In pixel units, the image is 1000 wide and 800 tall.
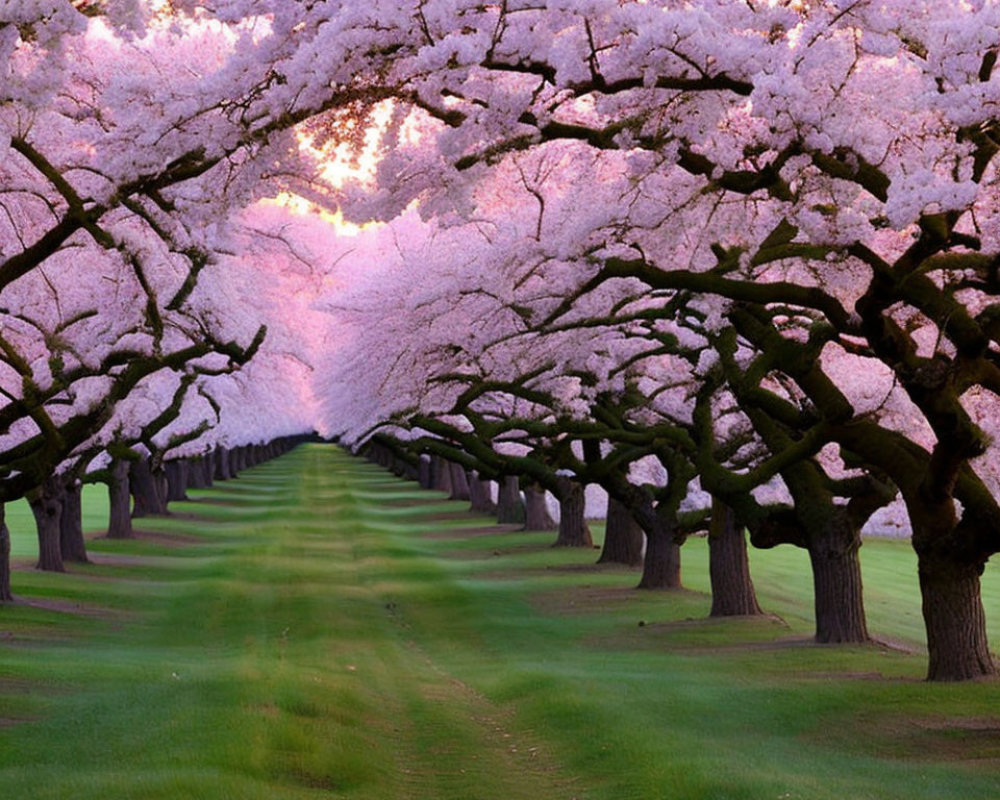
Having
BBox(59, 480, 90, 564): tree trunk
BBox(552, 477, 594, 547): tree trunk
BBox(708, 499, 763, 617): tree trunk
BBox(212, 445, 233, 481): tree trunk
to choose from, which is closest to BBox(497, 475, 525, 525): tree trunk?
BBox(552, 477, 594, 547): tree trunk

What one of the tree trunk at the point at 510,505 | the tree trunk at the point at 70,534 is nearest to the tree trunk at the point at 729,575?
the tree trunk at the point at 70,534

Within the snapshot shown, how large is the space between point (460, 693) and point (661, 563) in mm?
15354

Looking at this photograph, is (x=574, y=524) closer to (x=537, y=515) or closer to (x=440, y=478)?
(x=537, y=515)

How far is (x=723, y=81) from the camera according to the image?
1253 centimetres

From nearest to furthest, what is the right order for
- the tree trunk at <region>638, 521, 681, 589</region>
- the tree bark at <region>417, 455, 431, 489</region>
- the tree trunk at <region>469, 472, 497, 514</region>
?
the tree trunk at <region>638, 521, 681, 589</region>, the tree trunk at <region>469, 472, 497, 514</region>, the tree bark at <region>417, 455, 431, 489</region>

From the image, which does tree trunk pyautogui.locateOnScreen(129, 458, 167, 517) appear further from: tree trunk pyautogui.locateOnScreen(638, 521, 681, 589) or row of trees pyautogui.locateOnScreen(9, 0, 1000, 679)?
tree trunk pyautogui.locateOnScreen(638, 521, 681, 589)

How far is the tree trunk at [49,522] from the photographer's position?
39319 mm

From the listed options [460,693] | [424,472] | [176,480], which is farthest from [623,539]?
[424,472]

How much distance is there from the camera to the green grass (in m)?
14.9

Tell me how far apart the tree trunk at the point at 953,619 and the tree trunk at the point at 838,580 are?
15.6 feet

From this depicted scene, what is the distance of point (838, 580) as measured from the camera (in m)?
25.3

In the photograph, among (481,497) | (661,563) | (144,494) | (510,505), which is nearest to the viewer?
(661,563)

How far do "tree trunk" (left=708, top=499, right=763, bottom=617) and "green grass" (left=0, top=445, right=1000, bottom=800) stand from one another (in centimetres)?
63

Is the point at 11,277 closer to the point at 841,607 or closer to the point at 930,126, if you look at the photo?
the point at 930,126
